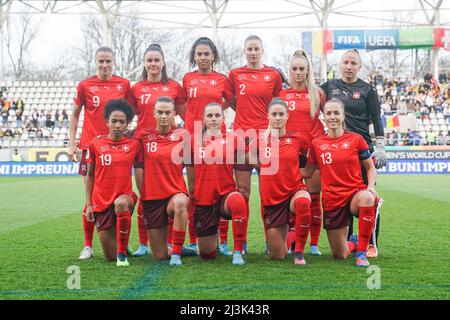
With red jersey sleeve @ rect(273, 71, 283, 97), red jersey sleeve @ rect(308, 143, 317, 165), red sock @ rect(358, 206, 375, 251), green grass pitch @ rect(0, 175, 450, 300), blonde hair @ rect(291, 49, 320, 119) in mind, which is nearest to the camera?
green grass pitch @ rect(0, 175, 450, 300)

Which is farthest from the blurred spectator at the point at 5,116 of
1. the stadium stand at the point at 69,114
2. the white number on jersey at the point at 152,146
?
the white number on jersey at the point at 152,146

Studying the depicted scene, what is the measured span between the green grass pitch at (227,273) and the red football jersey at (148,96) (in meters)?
1.29

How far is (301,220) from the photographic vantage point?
5.42 m

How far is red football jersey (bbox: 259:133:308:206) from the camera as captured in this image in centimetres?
562

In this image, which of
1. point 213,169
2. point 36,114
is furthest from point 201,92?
point 36,114

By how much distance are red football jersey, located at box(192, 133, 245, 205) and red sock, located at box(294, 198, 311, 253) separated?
61 cm

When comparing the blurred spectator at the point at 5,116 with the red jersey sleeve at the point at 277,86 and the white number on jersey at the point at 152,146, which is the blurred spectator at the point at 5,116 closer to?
the red jersey sleeve at the point at 277,86

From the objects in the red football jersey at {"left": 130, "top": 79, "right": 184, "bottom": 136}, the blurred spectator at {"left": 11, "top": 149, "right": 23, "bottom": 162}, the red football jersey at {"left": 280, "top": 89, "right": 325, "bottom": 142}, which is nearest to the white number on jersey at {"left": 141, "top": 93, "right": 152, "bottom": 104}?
the red football jersey at {"left": 130, "top": 79, "right": 184, "bottom": 136}

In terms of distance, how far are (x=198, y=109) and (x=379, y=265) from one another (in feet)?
7.17

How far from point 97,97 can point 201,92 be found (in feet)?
3.26

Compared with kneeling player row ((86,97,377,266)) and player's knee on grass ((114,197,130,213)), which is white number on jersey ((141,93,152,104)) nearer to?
kneeling player row ((86,97,377,266))

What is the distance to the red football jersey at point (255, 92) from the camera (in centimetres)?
612

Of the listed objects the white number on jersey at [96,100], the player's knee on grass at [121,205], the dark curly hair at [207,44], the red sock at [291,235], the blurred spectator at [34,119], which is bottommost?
the red sock at [291,235]

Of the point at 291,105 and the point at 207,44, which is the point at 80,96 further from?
the point at 291,105
